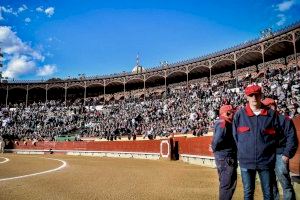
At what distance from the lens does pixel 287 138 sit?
3.66m

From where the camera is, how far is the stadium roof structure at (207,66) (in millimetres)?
29531

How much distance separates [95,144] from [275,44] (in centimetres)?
1684

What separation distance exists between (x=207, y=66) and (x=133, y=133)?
441 inches

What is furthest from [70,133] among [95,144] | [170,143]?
[170,143]

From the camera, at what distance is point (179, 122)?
87.2 feet

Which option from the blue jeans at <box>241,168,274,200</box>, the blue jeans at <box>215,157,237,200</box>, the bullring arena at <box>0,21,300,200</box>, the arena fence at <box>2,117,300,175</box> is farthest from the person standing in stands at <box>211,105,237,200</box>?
the arena fence at <box>2,117,300,175</box>

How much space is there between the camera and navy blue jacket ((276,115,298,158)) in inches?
142

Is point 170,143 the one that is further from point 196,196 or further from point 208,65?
point 208,65

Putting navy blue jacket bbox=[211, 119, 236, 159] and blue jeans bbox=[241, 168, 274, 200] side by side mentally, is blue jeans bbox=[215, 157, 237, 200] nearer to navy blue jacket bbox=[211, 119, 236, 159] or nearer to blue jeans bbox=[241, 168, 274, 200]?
navy blue jacket bbox=[211, 119, 236, 159]

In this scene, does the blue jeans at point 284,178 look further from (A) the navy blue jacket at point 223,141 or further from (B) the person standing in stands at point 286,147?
(A) the navy blue jacket at point 223,141

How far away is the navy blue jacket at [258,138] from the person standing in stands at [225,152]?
1.88 ft

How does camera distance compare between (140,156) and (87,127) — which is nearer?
(140,156)

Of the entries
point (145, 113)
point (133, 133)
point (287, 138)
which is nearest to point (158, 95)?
point (145, 113)

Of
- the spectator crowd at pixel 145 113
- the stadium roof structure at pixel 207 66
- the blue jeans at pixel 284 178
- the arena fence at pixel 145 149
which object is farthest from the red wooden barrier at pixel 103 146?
the blue jeans at pixel 284 178
